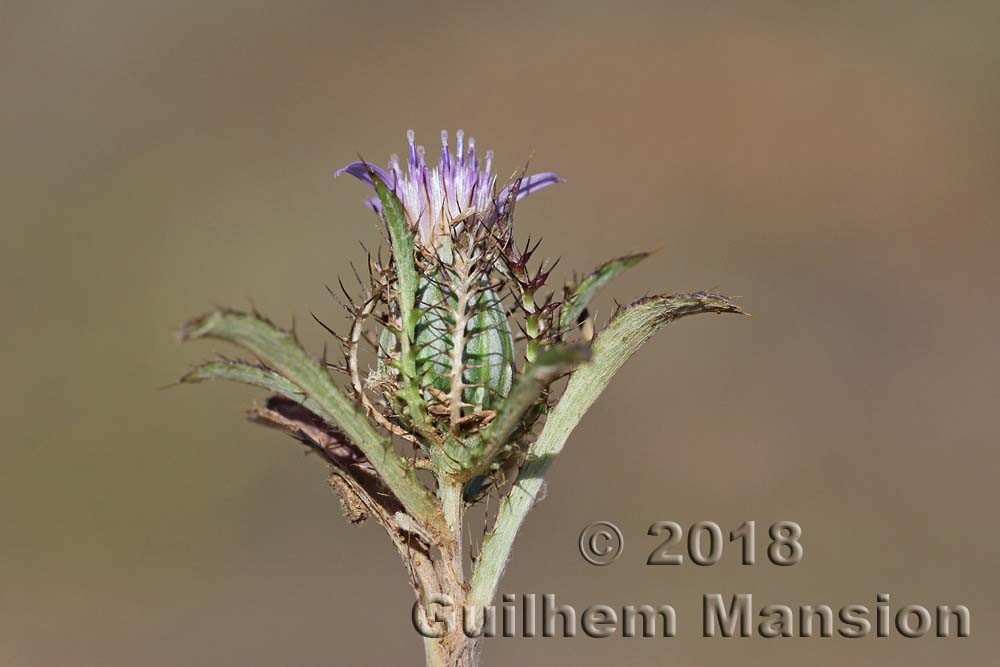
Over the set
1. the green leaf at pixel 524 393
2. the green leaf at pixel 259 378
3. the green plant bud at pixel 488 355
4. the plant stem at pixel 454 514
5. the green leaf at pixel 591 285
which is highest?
the green leaf at pixel 591 285

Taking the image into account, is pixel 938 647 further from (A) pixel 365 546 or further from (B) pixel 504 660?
(A) pixel 365 546

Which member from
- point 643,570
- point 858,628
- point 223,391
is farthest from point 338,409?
point 223,391

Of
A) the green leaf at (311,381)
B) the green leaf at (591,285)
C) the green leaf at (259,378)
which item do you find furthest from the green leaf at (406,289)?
the green leaf at (591,285)

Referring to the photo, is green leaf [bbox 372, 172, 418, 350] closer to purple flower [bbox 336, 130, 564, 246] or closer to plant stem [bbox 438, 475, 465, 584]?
purple flower [bbox 336, 130, 564, 246]

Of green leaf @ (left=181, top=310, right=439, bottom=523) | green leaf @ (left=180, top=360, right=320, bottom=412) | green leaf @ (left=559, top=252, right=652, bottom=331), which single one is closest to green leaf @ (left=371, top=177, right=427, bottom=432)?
green leaf @ (left=181, top=310, right=439, bottom=523)

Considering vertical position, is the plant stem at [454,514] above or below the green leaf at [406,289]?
below

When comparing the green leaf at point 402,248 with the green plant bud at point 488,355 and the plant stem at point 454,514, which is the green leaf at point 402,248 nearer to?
the green plant bud at point 488,355

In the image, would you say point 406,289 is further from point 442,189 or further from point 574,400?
point 574,400

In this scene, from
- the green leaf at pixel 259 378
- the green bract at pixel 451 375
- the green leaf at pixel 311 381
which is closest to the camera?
the green leaf at pixel 311 381
